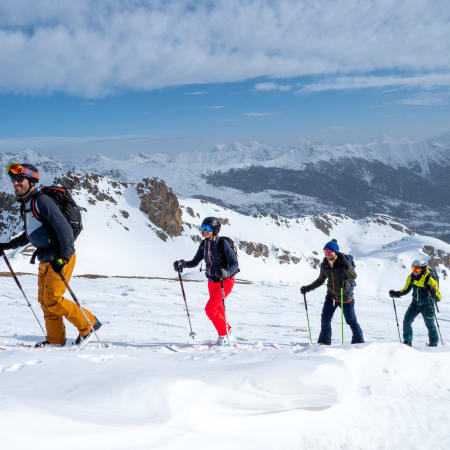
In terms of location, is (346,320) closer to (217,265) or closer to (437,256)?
(217,265)

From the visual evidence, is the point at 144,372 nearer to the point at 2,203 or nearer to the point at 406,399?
the point at 406,399

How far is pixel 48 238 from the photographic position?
5.76 metres

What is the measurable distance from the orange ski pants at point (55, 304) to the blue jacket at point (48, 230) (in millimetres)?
305

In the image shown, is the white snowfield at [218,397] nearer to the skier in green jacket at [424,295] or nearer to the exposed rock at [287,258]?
the skier in green jacket at [424,295]

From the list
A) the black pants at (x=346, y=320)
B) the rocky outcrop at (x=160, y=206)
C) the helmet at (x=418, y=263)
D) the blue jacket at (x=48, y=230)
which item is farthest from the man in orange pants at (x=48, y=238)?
the rocky outcrop at (x=160, y=206)

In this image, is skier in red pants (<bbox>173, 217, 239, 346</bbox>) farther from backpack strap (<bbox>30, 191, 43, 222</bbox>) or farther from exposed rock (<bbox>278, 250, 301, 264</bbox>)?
exposed rock (<bbox>278, 250, 301, 264</bbox>)

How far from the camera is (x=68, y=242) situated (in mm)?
5570

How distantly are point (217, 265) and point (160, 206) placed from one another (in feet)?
328

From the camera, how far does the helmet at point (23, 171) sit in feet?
18.4

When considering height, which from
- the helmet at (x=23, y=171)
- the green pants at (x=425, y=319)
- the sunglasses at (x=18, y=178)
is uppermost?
the helmet at (x=23, y=171)

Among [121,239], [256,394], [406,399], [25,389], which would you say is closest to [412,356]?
[406,399]

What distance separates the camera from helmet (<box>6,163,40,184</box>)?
5.62 m

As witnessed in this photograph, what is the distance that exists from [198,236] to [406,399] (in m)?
104

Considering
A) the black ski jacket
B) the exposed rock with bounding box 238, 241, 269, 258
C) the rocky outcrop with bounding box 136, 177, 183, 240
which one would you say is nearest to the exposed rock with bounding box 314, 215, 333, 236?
the exposed rock with bounding box 238, 241, 269, 258
